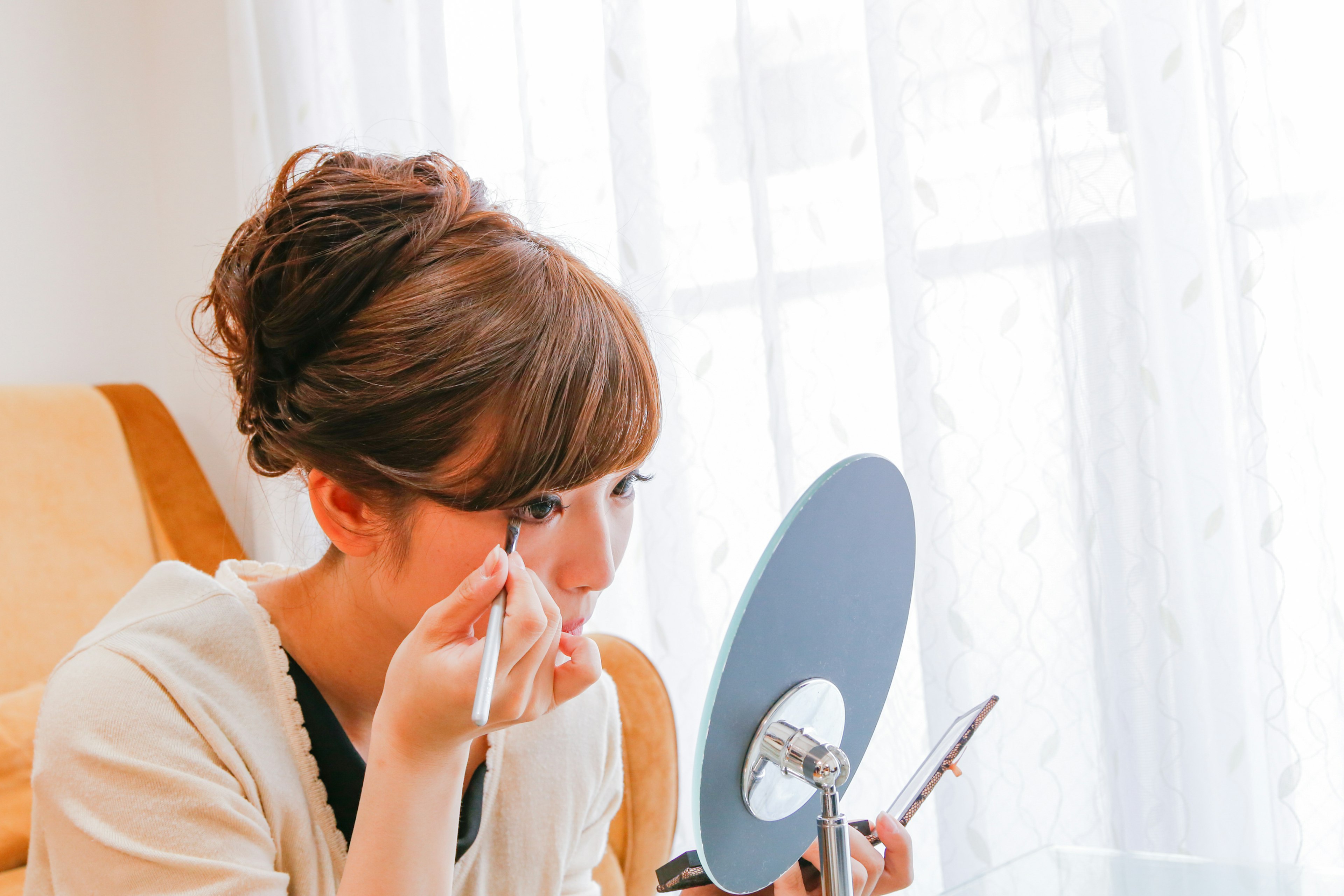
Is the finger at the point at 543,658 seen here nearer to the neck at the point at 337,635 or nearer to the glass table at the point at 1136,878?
the neck at the point at 337,635

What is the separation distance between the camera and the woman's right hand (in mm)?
606

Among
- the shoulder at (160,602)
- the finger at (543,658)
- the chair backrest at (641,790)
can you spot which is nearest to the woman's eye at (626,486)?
the finger at (543,658)

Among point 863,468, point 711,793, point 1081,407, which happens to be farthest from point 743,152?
point 711,793

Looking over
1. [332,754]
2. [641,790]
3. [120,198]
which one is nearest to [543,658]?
[332,754]

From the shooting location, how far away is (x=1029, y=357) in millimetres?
1264

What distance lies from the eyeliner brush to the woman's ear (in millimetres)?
126

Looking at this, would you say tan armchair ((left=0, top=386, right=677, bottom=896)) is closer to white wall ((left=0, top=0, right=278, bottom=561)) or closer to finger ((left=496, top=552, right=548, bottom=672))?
white wall ((left=0, top=0, right=278, bottom=561))

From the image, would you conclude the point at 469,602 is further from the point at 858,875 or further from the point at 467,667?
the point at 858,875

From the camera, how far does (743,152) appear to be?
4.79ft

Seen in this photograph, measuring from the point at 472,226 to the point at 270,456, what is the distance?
0.24 metres

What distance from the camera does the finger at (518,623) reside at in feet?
1.97

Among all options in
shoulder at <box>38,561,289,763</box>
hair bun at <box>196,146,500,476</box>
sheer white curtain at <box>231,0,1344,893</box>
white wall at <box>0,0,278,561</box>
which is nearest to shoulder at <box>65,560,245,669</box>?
shoulder at <box>38,561,289,763</box>

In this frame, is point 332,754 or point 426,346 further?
point 332,754

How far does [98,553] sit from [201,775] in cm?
108
